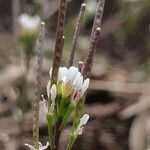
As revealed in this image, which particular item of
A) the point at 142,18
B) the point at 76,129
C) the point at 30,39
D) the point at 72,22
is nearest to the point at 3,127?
the point at 30,39

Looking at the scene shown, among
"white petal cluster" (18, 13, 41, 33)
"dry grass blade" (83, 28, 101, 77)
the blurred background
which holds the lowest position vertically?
the blurred background

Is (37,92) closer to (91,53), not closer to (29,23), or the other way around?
(91,53)

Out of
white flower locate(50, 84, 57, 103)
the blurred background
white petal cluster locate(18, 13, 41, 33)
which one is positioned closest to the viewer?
white flower locate(50, 84, 57, 103)

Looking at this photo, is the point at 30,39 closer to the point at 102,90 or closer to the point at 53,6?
the point at 102,90

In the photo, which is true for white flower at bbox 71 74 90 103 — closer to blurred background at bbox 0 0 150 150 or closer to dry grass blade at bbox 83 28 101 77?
dry grass blade at bbox 83 28 101 77

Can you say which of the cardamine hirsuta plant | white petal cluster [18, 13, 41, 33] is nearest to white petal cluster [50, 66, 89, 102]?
the cardamine hirsuta plant

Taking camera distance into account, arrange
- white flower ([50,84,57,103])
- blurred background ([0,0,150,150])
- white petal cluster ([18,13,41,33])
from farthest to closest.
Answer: white petal cluster ([18,13,41,33]), blurred background ([0,0,150,150]), white flower ([50,84,57,103])

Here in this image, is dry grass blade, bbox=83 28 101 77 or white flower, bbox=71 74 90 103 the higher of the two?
dry grass blade, bbox=83 28 101 77

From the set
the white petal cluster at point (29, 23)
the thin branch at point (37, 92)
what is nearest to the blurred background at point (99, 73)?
the white petal cluster at point (29, 23)

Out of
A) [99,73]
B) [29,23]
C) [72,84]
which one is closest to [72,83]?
[72,84]
